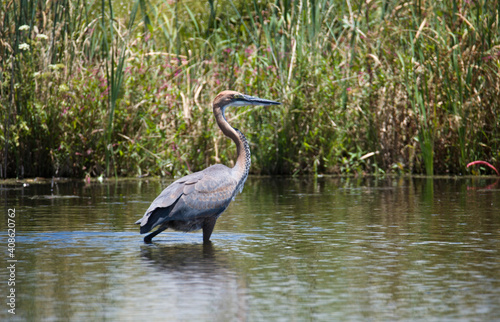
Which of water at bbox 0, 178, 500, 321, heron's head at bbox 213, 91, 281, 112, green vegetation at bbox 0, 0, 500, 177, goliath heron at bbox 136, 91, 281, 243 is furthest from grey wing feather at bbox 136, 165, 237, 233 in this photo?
green vegetation at bbox 0, 0, 500, 177

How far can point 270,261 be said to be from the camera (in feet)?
21.1

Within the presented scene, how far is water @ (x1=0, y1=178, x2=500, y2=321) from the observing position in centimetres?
485

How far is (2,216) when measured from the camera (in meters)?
9.01

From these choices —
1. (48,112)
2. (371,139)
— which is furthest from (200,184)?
(371,139)

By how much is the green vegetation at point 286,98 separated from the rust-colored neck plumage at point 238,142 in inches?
166

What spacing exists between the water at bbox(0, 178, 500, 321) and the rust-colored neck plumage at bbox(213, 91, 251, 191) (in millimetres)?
552

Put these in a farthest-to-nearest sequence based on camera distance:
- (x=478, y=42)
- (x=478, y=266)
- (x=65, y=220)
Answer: (x=478, y=42), (x=65, y=220), (x=478, y=266)

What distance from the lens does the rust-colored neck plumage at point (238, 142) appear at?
7988 mm

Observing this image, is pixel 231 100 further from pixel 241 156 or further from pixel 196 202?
pixel 196 202

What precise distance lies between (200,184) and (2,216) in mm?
2625

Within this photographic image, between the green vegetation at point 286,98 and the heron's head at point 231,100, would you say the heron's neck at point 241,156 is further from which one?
the green vegetation at point 286,98

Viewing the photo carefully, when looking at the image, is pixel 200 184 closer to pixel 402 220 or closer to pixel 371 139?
pixel 402 220

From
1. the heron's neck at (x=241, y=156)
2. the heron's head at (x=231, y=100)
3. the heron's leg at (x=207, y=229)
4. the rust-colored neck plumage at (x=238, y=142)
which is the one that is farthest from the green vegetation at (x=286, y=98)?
the heron's leg at (x=207, y=229)

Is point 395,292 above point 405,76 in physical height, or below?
below
